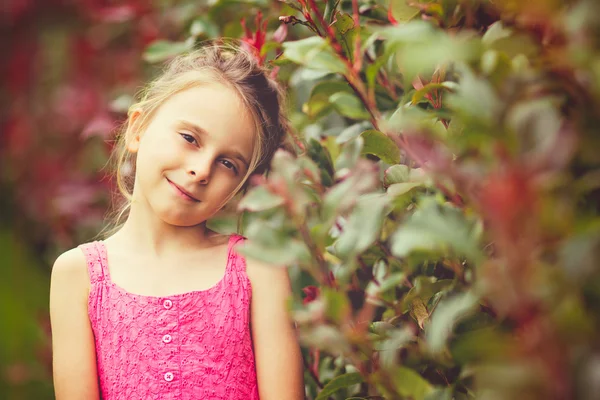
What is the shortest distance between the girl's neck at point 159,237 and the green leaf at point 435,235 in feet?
1.95

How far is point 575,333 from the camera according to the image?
0.51 metres

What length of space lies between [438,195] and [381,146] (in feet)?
0.62

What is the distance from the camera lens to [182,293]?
113 centimetres

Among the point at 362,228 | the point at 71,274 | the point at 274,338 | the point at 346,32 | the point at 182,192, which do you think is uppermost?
the point at 346,32

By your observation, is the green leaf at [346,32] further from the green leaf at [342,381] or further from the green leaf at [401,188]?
the green leaf at [342,381]

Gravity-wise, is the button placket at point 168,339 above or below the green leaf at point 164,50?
below

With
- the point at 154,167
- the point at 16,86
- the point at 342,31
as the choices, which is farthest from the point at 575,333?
the point at 16,86

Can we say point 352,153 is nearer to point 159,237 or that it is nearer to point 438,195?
point 438,195

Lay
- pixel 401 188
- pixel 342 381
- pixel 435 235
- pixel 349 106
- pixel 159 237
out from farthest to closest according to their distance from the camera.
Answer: pixel 159 237 < pixel 349 106 < pixel 342 381 < pixel 401 188 < pixel 435 235

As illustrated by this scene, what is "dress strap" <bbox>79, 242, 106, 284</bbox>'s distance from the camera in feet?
3.80

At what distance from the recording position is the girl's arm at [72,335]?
1.12 metres

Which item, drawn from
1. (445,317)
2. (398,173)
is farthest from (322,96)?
(445,317)

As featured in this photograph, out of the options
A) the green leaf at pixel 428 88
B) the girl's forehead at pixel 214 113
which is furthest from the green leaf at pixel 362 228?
the girl's forehead at pixel 214 113

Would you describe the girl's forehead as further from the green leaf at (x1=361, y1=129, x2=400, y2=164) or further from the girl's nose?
the green leaf at (x1=361, y1=129, x2=400, y2=164)
